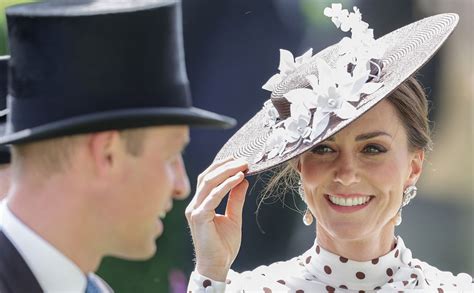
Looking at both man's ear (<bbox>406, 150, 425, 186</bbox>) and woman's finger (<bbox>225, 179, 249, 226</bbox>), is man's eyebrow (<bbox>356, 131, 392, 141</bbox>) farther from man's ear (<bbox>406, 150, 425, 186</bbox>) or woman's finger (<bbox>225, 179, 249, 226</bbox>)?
woman's finger (<bbox>225, 179, 249, 226</bbox>)

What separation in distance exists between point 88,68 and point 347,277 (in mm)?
1669

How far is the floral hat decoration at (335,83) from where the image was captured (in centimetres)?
299

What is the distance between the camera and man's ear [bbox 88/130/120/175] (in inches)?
72.9

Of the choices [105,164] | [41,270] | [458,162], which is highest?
[105,164]

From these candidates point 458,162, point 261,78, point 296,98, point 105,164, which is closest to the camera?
point 105,164

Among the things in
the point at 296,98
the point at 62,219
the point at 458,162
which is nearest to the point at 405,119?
the point at 296,98

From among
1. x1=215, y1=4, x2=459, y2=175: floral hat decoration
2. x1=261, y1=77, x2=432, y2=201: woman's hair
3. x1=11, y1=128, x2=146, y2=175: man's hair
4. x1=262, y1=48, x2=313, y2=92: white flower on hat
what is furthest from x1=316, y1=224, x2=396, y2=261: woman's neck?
x1=11, y1=128, x2=146, y2=175: man's hair

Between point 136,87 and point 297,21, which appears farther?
point 297,21

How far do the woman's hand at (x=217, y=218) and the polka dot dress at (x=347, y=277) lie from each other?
0.14 m

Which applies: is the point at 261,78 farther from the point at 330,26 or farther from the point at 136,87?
the point at 136,87

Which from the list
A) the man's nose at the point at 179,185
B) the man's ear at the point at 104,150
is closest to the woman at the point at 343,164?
the man's nose at the point at 179,185

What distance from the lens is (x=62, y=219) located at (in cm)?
186

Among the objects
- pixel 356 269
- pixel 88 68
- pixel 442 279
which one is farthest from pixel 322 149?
pixel 88 68

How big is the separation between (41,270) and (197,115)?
40cm
